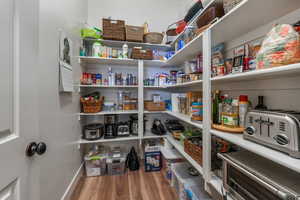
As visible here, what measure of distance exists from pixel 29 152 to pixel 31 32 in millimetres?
622

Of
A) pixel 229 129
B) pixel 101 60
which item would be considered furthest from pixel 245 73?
pixel 101 60

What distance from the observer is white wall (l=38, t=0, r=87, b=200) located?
3.26ft

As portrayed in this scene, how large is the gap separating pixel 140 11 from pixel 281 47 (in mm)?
2436

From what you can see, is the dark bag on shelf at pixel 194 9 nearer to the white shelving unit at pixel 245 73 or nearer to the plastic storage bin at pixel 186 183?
the white shelving unit at pixel 245 73

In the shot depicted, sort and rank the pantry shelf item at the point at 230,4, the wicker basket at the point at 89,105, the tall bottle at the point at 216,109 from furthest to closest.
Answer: the wicker basket at the point at 89,105 < the tall bottle at the point at 216,109 < the pantry shelf item at the point at 230,4

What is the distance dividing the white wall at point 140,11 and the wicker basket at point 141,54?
27.6 inches

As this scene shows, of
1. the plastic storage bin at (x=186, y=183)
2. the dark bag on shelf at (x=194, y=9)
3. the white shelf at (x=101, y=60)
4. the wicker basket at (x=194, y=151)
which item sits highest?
the dark bag on shelf at (x=194, y=9)

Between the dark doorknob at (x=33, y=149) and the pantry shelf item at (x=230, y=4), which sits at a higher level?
the pantry shelf item at (x=230, y=4)

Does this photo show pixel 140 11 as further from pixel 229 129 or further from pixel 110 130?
pixel 229 129

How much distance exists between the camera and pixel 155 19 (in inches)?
97.0

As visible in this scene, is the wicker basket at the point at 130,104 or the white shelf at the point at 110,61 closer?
the white shelf at the point at 110,61

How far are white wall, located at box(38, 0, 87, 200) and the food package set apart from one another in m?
1.43

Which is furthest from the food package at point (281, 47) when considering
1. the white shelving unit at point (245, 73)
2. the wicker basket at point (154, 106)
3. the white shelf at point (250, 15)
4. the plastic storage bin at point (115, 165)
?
the plastic storage bin at point (115, 165)

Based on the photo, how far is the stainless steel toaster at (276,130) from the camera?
0.53 metres
